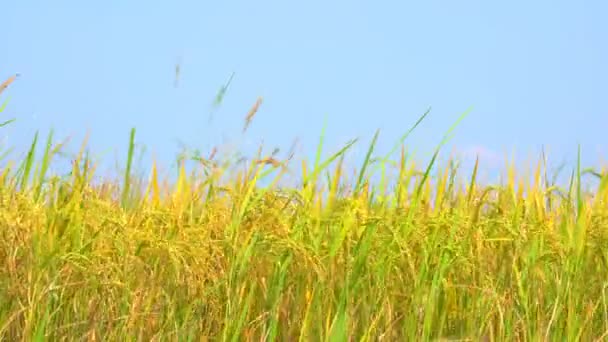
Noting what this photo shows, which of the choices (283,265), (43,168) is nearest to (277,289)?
Answer: (283,265)

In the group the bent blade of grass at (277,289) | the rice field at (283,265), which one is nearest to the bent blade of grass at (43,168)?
the rice field at (283,265)

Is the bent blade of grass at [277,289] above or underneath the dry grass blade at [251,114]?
underneath

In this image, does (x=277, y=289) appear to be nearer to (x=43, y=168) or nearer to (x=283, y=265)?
(x=283, y=265)

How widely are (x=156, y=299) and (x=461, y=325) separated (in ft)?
4.00

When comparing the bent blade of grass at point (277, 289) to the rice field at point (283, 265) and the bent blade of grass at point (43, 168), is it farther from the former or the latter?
the bent blade of grass at point (43, 168)

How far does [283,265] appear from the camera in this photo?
3.77m

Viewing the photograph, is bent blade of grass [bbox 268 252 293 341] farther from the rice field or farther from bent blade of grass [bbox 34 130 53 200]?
bent blade of grass [bbox 34 130 53 200]

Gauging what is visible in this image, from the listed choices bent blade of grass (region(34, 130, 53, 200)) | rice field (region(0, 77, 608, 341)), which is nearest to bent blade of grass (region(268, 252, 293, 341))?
rice field (region(0, 77, 608, 341))

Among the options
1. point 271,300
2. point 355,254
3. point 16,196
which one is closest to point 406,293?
point 355,254

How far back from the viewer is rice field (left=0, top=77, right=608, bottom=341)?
3.73 m

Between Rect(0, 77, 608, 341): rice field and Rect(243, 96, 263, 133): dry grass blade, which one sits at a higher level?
Rect(243, 96, 263, 133): dry grass blade

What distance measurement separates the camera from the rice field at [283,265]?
3.73 metres

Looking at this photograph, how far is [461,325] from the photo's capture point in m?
4.05

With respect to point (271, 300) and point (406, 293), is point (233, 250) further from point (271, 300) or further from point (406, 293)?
point (406, 293)
